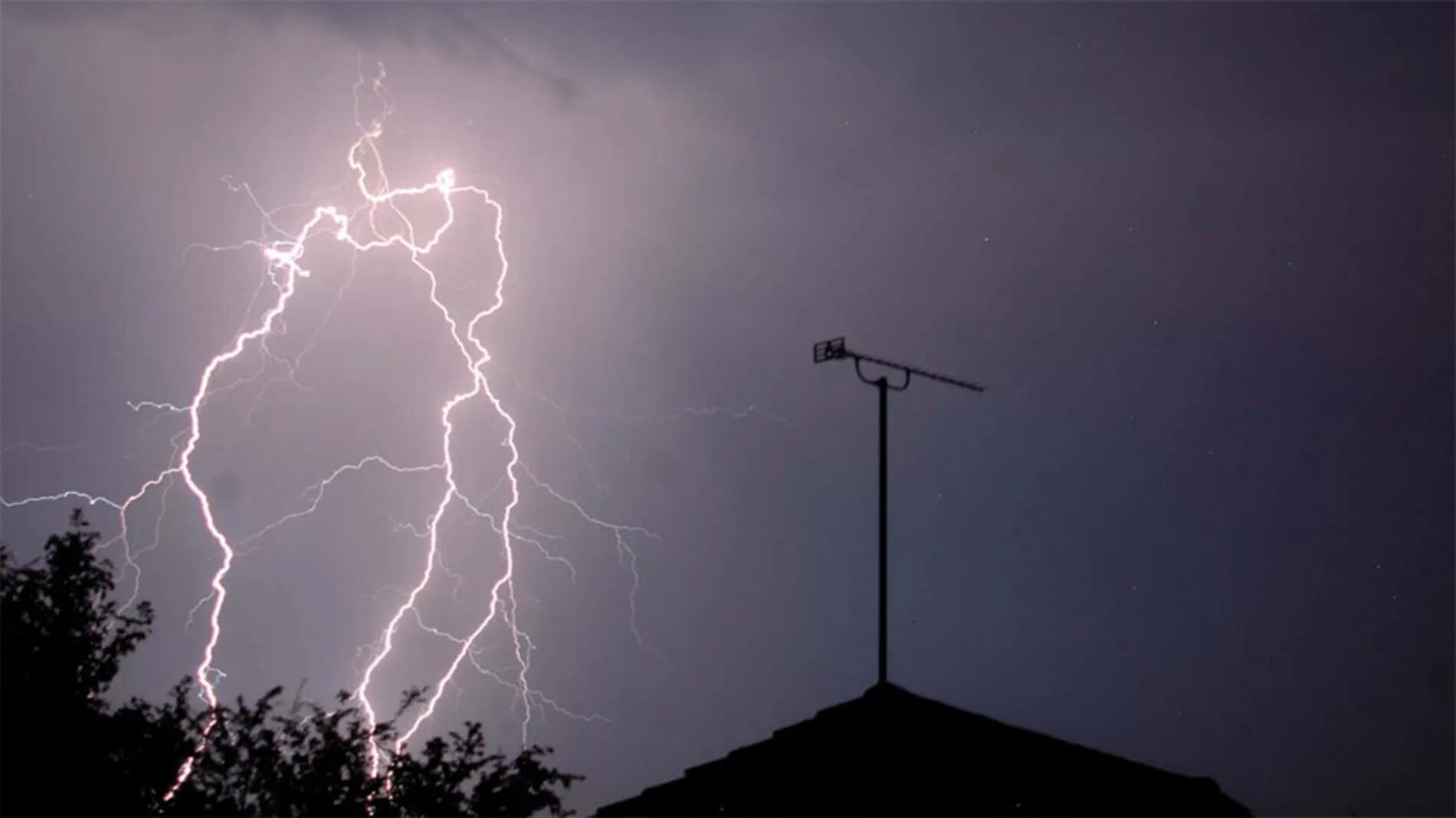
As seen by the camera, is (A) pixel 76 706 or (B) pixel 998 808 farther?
(A) pixel 76 706

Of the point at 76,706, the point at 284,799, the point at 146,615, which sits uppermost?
the point at 146,615

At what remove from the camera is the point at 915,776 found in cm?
760

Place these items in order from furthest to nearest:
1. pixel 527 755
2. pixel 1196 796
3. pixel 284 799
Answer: pixel 527 755, pixel 284 799, pixel 1196 796

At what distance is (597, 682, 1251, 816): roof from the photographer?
736cm

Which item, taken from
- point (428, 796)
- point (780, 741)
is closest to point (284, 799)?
point (428, 796)

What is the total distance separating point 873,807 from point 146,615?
21.2 ft

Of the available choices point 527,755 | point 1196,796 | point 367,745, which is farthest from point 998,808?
point 367,745

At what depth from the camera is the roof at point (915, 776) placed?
7359 millimetres

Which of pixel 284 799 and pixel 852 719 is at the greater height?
pixel 852 719

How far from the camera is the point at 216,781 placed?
10.2m

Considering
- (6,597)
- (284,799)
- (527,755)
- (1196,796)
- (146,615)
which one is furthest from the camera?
(527,755)

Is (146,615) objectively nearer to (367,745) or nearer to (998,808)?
(367,745)

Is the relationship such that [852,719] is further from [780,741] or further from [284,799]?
[284,799]

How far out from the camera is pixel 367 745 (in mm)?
10797
